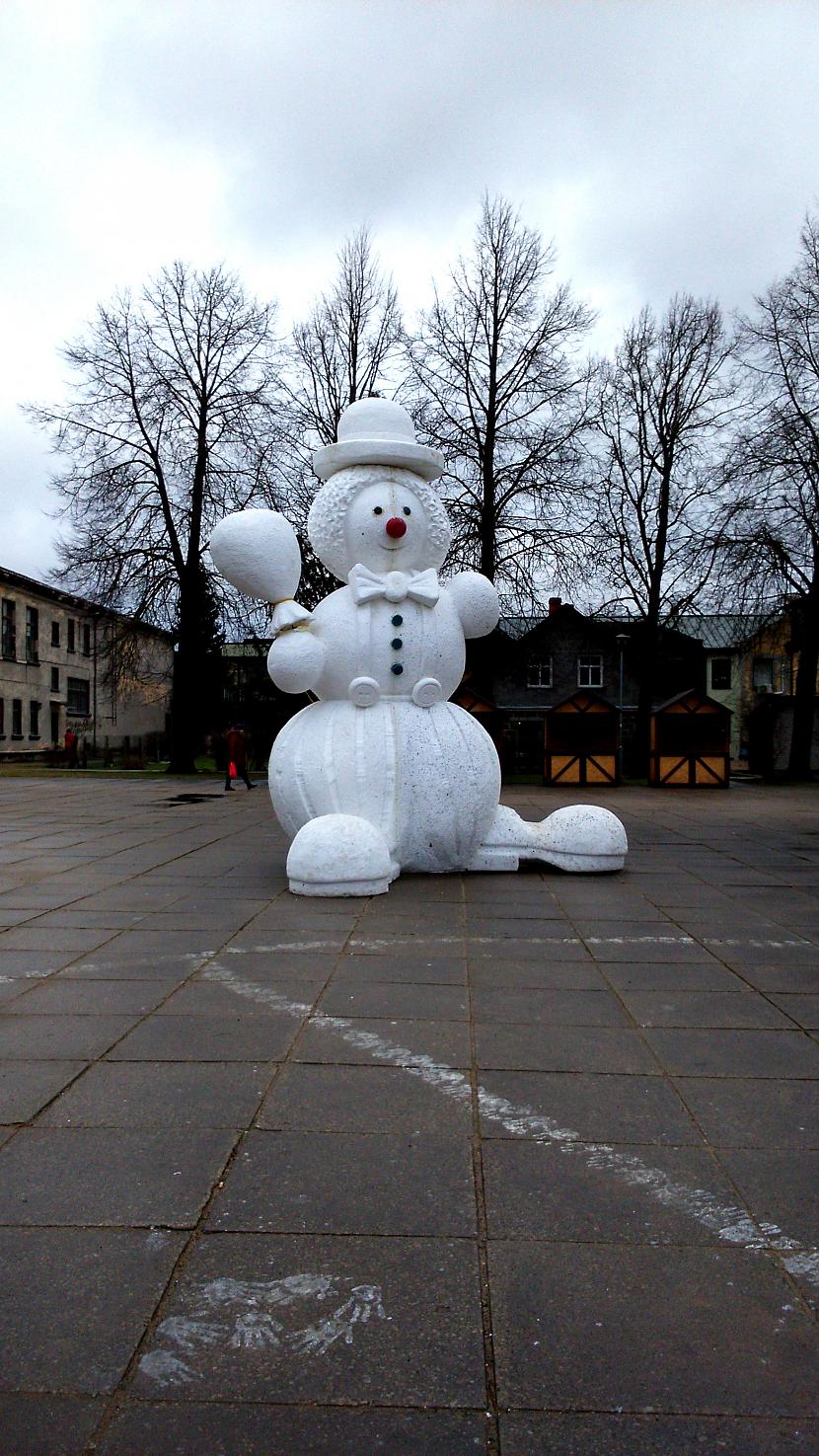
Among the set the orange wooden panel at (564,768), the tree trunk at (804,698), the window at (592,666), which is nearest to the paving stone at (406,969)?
the orange wooden panel at (564,768)

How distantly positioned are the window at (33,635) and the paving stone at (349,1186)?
45.1 metres

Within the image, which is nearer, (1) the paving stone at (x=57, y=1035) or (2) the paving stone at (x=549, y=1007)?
(1) the paving stone at (x=57, y=1035)

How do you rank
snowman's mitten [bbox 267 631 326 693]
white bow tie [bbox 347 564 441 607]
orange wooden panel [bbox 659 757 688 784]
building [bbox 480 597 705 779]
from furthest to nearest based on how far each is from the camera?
building [bbox 480 597 705 779]
orange wooden panel [bbox 659 757 688 784]
white bow tie [bbox 347 564 441 607]
snowman's mitten [bbox 267 631 326 693]

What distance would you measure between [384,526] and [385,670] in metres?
1.09

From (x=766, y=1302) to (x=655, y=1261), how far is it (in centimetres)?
26

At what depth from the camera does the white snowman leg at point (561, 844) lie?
8.17 m

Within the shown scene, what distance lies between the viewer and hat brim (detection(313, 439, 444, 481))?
25.6 ft

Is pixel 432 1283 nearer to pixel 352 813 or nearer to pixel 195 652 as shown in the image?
pixel 352 813

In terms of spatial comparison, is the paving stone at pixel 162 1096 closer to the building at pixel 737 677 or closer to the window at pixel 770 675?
the building at pixel 737 677

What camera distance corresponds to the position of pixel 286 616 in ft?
25.1

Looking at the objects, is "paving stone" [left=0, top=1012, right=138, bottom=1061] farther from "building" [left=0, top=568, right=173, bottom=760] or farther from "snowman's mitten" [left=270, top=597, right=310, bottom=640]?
"building" [left=0, top=568, right=173, bottom=760]

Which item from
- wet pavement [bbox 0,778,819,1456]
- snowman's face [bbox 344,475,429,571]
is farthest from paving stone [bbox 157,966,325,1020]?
snowman's face [bbox 344,475,429,571]

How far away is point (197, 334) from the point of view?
2453cm

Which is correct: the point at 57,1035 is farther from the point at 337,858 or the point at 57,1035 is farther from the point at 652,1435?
the point at 337,858
